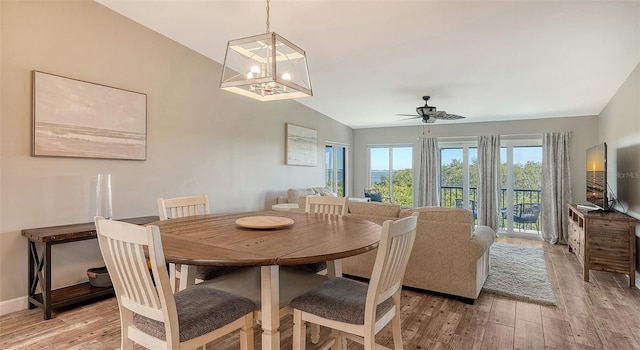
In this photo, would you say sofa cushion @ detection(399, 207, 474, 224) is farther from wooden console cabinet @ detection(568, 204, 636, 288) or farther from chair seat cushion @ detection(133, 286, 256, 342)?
chair seat cushion @ detection(133, 286, 256, 342)

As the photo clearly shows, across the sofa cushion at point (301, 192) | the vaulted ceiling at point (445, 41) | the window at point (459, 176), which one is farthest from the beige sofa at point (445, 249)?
the window at point (459, 176)

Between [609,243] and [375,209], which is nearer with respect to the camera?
[375,209]

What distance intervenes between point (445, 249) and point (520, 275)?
1.45 meters

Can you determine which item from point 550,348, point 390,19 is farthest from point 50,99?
point 550,348

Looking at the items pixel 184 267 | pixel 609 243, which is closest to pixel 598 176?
pixel 609 243

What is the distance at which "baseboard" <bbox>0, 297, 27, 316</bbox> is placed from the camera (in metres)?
2.72

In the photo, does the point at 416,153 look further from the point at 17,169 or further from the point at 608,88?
the point at 17,169

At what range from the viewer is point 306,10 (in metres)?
3.06

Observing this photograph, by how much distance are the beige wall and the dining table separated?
1691 mm

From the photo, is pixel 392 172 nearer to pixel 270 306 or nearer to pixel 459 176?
pixel 459 176

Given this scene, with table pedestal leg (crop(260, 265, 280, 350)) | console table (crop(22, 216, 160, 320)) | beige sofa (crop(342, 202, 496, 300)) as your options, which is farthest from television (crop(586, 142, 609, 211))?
console table (crop(22, 216, 160, 320))

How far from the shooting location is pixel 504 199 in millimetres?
6445

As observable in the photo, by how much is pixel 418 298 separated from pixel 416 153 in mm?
4795

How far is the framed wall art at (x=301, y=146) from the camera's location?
585cm
